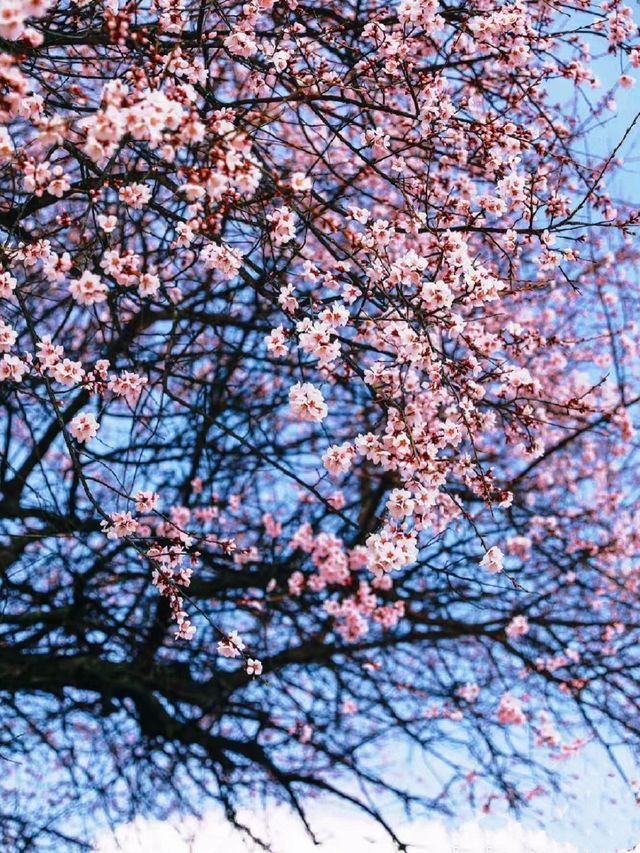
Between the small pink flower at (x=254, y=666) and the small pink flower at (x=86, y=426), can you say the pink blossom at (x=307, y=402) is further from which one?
the small pink flower at (x=254, y=666)

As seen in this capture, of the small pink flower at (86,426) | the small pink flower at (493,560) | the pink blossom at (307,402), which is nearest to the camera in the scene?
the pink blossom at (307,402)

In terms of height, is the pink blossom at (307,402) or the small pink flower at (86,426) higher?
the small pink flower at (86,426)

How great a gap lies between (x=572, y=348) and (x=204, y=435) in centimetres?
554

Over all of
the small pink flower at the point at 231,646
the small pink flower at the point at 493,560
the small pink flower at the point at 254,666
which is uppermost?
the small pink flower at the point at 231,646

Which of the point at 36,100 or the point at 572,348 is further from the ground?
the point at 572,348

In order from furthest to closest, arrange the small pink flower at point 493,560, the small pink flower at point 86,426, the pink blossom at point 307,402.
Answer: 1. the small pink flower at point 86,426
2. the small pink flower at point 493,560
3. the pink blossom at point 307,402

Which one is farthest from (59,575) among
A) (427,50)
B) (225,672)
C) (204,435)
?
(427,50)

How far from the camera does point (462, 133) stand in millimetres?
4941

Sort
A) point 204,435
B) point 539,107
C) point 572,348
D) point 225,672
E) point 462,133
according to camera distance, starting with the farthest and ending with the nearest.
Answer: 1. point 572,348
2. point 225,672
3. point 204,435
4. point 539,107
5. point 462,133

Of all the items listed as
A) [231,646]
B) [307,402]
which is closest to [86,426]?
[307,402]

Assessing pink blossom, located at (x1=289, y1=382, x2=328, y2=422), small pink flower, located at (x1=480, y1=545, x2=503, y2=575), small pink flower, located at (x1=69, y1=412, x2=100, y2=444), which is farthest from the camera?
small pink flower, located at (x1=69, y1=412, x2=100, y2=444)

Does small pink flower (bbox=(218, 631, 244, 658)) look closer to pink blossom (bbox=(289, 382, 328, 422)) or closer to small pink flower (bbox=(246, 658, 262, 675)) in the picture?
small pink flower (bbox=(246, 658, 262, 675))

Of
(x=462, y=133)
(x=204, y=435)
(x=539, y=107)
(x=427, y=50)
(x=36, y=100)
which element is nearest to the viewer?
(x=36, y=100)

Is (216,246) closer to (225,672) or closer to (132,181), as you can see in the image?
(132,181)
